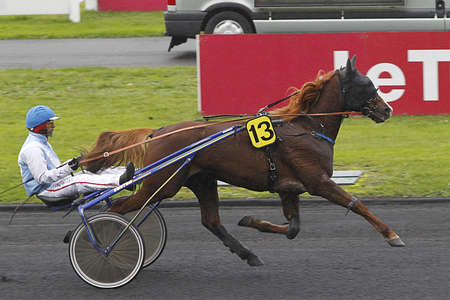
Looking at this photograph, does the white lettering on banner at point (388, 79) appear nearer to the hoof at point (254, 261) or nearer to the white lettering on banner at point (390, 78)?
the white lettering on banner at point (390, 78)

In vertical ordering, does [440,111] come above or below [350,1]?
below

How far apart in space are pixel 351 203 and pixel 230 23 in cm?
1000

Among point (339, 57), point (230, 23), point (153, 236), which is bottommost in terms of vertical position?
point (153, 236)

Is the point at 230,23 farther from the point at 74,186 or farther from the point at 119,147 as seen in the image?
the point at 74,186

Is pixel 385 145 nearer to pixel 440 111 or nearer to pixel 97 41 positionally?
pixel 440 111

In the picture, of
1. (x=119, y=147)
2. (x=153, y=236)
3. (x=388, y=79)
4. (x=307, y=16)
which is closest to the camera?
(x=119, y=147)

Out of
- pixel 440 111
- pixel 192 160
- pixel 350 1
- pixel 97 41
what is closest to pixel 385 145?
pixel 440 111

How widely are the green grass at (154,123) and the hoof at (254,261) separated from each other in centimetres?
275

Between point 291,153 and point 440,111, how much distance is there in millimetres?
7135

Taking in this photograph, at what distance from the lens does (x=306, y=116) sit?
7.18 metres

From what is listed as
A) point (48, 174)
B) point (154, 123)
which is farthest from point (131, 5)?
point (48, 174)

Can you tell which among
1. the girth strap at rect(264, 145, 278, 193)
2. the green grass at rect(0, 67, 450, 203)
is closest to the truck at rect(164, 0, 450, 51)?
the green grass at rect(0, 67, 450, 203)

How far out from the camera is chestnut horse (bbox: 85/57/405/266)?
22.9ft

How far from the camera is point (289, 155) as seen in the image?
7008 millimetres
